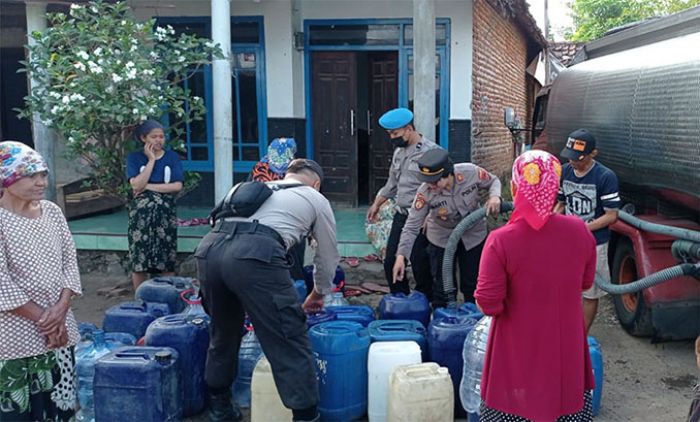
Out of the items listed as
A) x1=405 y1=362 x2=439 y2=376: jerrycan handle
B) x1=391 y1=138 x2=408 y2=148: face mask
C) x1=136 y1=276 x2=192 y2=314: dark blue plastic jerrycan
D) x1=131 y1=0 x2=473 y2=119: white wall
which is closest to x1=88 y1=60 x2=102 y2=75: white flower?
x1=136 y1=276 x2=192 y2=314: dark blue plastic jerrycan

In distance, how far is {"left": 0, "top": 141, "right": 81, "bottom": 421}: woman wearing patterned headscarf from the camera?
9.49 feet

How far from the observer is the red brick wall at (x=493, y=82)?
353 inches

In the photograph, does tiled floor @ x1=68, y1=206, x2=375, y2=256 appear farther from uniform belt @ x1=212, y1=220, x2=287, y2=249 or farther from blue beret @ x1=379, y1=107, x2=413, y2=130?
uniform belt @ x1=212, y1=220, x2=287, y2=249

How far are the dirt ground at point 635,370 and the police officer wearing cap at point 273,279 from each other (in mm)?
942

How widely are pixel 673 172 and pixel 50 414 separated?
14.7 ft

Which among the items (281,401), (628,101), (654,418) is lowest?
(654,418)

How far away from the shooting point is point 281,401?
3.54 meters

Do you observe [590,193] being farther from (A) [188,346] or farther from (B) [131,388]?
(B) [131,388]

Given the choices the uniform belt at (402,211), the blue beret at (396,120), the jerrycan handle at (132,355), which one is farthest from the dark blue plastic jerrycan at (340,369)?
the blue beret at (396,120)

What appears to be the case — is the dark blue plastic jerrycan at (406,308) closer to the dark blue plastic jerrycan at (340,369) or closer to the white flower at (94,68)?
the dark blue plastic jerrycan at (340,369)

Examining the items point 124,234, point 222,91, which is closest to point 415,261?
point 222,91

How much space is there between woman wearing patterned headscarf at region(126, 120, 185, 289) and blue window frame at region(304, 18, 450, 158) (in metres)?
3.93

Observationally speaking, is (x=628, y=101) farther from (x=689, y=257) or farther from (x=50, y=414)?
(x=50, y=414)

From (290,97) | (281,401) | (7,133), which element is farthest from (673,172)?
(7,133)
